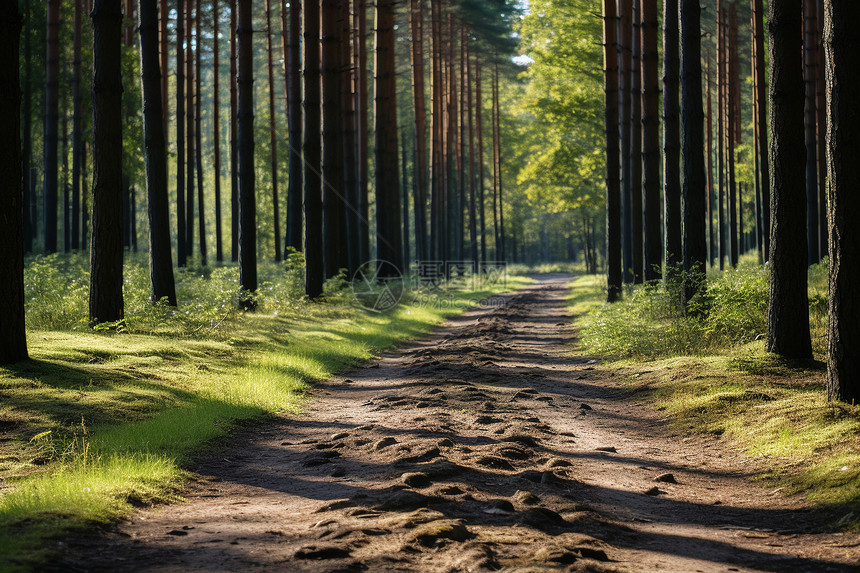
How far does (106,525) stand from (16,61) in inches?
266

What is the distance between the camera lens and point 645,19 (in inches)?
795

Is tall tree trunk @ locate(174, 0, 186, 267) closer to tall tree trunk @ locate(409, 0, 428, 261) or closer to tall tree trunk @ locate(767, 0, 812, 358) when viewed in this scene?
tall tree trunk @ locate(409, 0, 428, 261)

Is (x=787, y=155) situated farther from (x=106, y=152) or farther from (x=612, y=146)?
(x=612, y=146)

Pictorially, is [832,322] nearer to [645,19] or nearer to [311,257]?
[645,19]

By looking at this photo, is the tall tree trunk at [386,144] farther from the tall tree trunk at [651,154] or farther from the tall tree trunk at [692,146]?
the tall tree trunk at [692,146]

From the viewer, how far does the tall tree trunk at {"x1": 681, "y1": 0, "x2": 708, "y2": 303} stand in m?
15.0

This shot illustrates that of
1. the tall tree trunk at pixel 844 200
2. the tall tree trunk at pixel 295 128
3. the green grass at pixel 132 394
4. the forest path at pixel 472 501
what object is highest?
the tall tree trunk at pixel 295 128

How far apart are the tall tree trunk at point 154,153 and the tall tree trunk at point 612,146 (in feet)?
42.3

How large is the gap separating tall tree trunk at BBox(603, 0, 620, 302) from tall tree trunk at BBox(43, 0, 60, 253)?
19957 mm

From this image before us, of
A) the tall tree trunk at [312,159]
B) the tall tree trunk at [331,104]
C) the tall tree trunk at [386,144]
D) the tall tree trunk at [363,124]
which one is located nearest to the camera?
the tall tree trunk at [312,159]

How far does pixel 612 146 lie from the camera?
23.3 metres

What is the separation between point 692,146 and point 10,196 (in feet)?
38.8

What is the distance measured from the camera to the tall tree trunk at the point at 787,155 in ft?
32.1

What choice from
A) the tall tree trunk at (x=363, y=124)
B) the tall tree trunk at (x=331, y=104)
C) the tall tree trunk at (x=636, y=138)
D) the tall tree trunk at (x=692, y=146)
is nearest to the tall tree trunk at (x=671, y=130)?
the tall tree trunk at (x=692, y=146)
